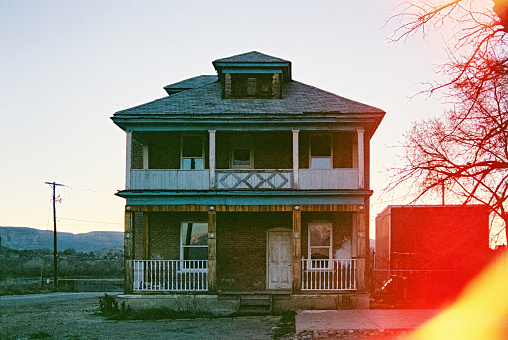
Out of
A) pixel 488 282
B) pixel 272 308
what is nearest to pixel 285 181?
pixel 272 308

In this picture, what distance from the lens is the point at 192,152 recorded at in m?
24.4

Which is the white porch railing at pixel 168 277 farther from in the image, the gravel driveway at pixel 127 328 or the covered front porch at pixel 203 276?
the gravel driveway at pixel 127 328

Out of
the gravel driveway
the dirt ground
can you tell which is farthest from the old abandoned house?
the dirt ground

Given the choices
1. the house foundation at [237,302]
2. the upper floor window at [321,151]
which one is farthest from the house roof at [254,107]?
the house foundation at [237,302]

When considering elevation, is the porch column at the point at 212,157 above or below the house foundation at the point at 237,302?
above

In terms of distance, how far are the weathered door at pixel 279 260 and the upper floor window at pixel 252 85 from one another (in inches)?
207

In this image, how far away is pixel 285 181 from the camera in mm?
22266

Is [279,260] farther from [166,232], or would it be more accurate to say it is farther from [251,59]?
[251,59]

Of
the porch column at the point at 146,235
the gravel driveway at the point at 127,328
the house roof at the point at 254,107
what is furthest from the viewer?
the porch column at the point at 146,235

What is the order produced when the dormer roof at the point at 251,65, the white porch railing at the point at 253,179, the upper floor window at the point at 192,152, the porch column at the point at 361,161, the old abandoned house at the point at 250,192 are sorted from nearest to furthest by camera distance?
the old abandoned house at the point at 250,192 < the porch column at the point at 361,161 < the white porch railing at the point at 253,179 < the upper floor window at the point at 192,152 < the dormer roof at the point at 251,65

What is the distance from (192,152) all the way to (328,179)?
539 centimetres

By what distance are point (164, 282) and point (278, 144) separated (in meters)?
6.59

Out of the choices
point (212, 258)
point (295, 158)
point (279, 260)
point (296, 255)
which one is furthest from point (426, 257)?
point (212, 258)

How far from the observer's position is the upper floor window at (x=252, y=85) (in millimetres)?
24844
